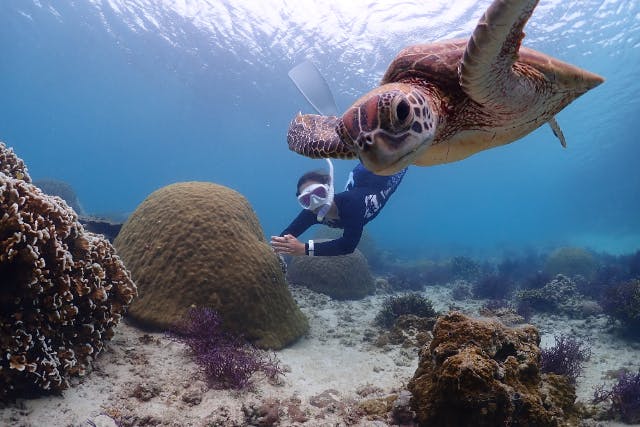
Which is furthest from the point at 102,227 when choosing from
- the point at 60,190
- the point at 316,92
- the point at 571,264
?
the point at 571,264

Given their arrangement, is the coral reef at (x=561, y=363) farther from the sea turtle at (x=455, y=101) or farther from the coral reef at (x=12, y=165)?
the coral reef at (x=12, y=165)

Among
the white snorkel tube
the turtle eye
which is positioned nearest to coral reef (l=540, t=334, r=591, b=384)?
the turtle eye

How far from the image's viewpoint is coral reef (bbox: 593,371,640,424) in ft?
12.4

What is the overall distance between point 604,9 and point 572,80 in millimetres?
22152

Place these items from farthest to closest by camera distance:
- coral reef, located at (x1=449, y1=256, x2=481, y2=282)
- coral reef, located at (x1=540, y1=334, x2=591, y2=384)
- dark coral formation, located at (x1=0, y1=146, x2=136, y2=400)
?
coral reef, located at (x1=449, y1=256, x2=481, y2=282)
coral reef, located at (x1=540, y1=334, x2=591, y2=384)
dark coral formation, located at (x1=0, y1=146, x2=136, y2=400)

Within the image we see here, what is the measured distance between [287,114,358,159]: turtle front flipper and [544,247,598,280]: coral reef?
16.1 m

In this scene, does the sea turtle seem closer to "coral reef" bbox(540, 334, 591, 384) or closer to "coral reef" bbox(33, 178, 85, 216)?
"coral reef" bbox(540, 334, 591, 384)

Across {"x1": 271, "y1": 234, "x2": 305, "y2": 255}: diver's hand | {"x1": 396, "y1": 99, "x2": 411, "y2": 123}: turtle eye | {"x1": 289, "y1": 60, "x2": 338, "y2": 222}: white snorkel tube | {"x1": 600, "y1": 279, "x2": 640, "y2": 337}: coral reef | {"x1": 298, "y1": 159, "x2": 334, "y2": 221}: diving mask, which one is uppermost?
{"x1": 289, "y1": 60, "x2": 338, "y2": 222}: white snorkel tube

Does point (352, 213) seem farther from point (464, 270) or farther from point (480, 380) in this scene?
point (464, 270)

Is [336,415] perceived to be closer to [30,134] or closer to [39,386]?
[39,386]

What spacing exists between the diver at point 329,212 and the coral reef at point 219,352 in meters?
1.67

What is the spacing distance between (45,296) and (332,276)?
24.6 ft

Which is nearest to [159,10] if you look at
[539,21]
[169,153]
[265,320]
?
[539,21]

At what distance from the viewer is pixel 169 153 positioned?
99438 mm
